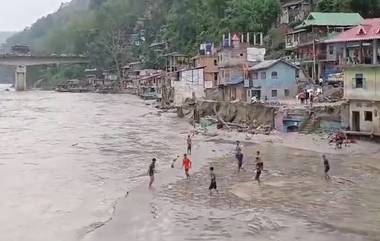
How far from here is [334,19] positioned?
60406mm

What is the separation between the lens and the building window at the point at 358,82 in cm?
3822

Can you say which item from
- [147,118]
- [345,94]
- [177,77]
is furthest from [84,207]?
[177,77]

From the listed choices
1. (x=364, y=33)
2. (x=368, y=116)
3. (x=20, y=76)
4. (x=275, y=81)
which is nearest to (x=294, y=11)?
(x=275, y=81)

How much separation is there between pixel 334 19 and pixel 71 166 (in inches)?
1405

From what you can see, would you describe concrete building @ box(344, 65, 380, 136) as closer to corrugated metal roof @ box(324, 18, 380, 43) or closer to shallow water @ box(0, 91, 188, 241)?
corrugated metal roof @ box(324, 18, 380, 43)

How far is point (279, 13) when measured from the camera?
8038 cm

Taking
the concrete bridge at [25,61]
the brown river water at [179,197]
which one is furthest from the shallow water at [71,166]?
the concrete bridge at [25,61]

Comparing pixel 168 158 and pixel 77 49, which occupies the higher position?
pixel 77 49

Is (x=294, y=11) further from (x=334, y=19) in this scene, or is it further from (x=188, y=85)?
(x=188, y=85)

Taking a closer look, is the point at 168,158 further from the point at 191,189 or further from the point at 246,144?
the point at 191,189

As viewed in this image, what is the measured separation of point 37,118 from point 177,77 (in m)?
18.8

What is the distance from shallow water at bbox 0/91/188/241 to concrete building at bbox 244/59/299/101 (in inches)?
313

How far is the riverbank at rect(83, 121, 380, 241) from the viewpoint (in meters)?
19.5

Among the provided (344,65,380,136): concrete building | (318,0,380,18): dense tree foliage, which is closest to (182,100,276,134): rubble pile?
(344,65,380,136): concrete building
